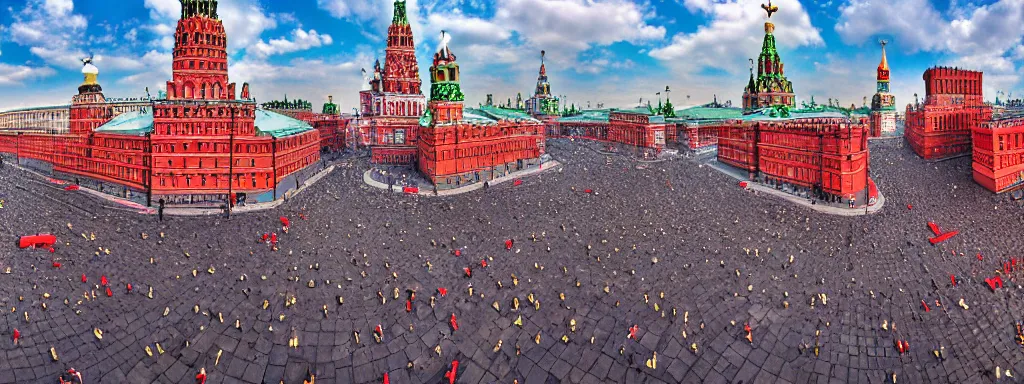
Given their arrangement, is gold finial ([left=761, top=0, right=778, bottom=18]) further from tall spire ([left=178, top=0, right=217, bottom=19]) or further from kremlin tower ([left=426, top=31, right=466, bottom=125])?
tall spire ([left=178, top=0, right=217, bottom=19])

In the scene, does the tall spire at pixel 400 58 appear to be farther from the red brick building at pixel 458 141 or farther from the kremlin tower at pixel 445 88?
the kremlin tower at pixel 445 88

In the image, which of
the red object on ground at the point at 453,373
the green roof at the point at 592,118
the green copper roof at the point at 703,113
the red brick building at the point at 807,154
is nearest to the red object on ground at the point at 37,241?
the red object on ground at the point at 453,373

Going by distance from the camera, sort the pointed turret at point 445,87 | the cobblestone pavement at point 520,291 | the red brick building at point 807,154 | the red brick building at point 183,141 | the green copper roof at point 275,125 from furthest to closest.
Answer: the pointed turret at point 445,87
the green copper roof at point 275,125
the red brick building at point 807,154
the red brick building at point 183,141
the cobblestone pavement at point 520,291

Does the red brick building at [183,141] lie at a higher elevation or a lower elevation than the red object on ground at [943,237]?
higher

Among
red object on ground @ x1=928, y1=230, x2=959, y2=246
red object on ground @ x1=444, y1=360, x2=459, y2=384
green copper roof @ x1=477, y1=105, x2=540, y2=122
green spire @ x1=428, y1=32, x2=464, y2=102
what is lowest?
red object on ground @ x1=444, y1=360, x2=459, y2=384

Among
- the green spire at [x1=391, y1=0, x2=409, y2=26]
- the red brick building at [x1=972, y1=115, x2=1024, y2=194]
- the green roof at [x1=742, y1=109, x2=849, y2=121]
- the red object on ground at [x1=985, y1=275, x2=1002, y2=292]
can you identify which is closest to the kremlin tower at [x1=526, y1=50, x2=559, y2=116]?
the green spire at [x1=391, y1=0, x2=409, y2=26]

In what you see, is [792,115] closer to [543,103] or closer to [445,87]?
[445,87]
